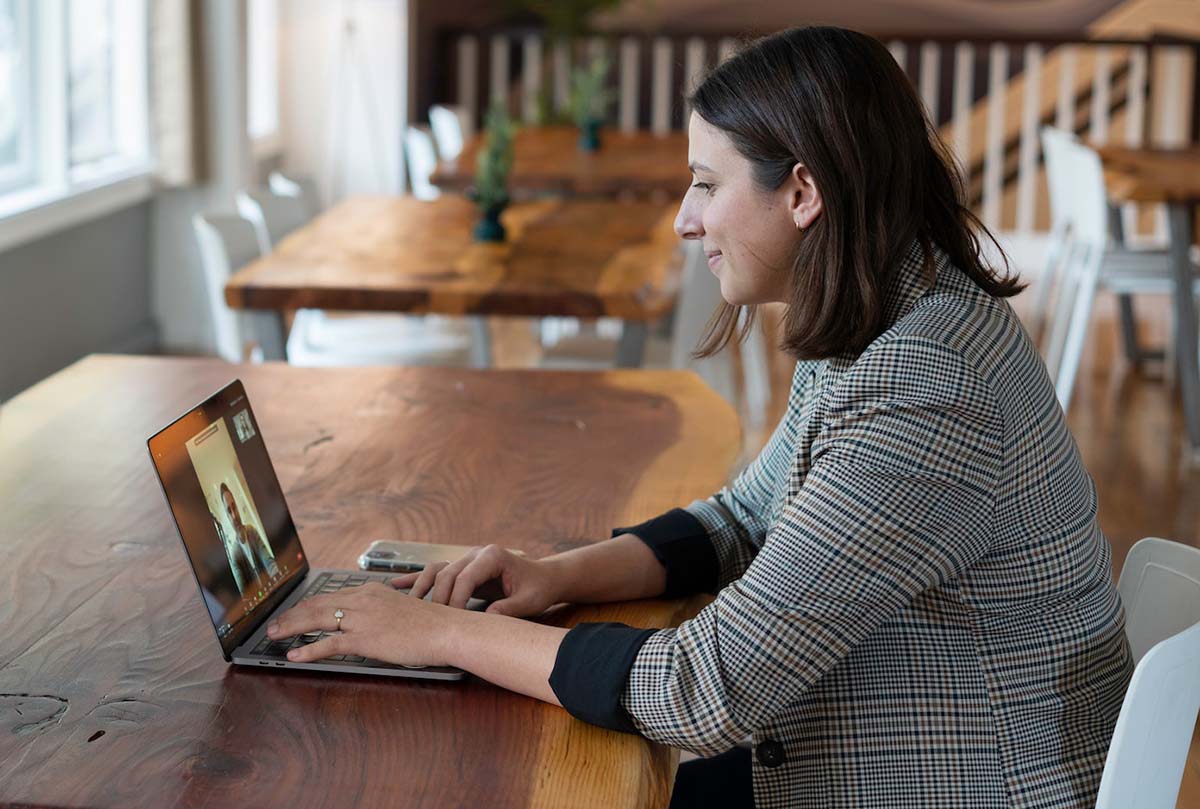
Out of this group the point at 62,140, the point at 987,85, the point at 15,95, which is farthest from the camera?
the point at 987,85

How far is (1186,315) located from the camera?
445 centimetres

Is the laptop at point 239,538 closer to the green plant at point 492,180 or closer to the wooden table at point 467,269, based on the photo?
the wooden table at point 467,269

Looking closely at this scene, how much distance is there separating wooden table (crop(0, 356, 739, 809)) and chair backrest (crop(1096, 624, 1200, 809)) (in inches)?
14.6

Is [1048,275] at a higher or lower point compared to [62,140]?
lower

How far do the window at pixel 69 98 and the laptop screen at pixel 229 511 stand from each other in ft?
9.75

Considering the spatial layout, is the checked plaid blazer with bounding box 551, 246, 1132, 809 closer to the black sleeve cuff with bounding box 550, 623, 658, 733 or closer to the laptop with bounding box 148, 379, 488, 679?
the black sleeve cuff with bounding box 550, 623, 658, 733

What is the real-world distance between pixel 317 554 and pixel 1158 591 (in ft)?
2.87

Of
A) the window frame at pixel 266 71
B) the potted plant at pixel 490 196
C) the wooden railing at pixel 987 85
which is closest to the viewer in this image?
the potted plant at pixel 490 196

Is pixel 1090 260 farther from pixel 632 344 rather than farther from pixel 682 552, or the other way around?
pixel 682 552

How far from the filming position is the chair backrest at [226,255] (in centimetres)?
304

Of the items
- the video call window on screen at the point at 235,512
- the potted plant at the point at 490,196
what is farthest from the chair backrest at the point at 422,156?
the video call window on screen at the point at 235,512

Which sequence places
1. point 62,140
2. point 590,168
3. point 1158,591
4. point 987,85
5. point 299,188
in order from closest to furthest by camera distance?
1. point 1158,591
2. point 299,188
3. point 62,140
4. point 590,168
5. point 987,85

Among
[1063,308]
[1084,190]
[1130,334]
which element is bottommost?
[1130,334]

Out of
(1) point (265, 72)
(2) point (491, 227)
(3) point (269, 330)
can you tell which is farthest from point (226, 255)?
(1) point (265, 72)
